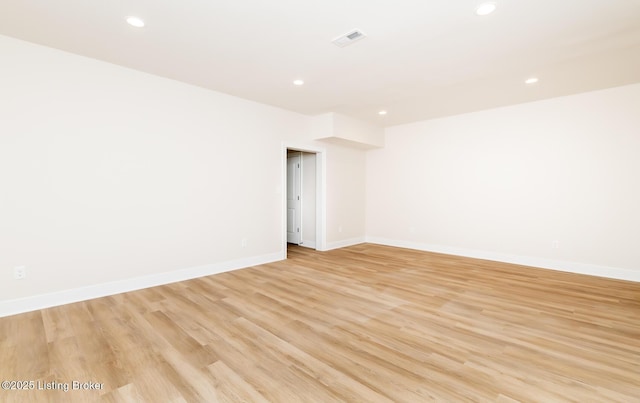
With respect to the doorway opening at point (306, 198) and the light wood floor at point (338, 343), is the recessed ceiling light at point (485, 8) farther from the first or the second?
the doorway opening at point (306, 198)

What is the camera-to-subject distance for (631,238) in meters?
3.81

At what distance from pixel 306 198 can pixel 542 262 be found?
4446 mm

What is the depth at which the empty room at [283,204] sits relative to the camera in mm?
1850

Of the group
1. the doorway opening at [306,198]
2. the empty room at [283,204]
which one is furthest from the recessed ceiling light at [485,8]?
the doorway opening at [306,198]

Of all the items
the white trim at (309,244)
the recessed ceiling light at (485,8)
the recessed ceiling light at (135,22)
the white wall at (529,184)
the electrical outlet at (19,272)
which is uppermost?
the recessed ceiling light at (135,22)

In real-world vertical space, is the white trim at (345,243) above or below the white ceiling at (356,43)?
below

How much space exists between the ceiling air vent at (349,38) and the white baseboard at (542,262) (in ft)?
14.4

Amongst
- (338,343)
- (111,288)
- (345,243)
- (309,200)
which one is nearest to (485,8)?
(338,343)

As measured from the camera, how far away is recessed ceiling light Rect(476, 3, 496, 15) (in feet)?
7.09

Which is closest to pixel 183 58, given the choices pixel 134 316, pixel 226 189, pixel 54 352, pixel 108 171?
pixel 108 171

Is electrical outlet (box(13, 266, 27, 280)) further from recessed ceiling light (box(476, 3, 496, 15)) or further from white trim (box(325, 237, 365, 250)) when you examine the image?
recessed ceiling light (box(476, 3, 496, 15))

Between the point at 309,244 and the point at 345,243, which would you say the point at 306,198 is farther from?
the point at 345,243

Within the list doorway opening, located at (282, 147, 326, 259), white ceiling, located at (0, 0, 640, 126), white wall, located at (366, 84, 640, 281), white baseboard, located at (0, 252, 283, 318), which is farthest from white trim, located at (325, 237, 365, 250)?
white ceiling, located at (0, 0, 640, 126)

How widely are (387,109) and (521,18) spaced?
2.63 meters
